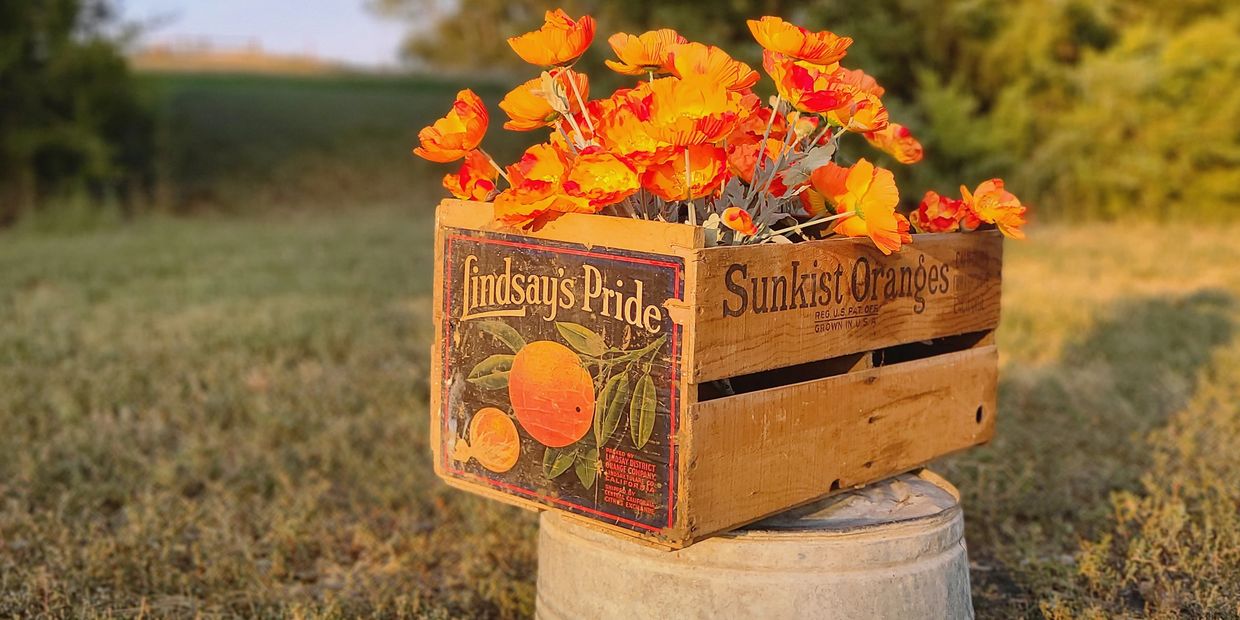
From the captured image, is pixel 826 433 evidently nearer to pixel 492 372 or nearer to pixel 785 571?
pixel 785 571

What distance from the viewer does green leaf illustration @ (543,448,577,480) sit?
2.42 meters

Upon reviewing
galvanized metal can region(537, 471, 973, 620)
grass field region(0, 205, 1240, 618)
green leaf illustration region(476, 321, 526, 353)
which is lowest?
grass field region(0, 205, 1240, 618)

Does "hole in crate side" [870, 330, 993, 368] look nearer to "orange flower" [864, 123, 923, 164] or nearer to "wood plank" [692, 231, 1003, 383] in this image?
"wood plank" [692, 231, 1003, 383]

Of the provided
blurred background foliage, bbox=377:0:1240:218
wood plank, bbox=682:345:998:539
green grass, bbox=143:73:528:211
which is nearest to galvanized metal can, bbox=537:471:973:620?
wood plank, bbox=682:345:998:539

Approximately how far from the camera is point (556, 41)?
A: 239 cm

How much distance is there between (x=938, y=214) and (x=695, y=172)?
80 centimetres

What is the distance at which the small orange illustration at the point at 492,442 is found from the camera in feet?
8.30

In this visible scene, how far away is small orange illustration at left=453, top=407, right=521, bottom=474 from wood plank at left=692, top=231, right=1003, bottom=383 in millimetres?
500

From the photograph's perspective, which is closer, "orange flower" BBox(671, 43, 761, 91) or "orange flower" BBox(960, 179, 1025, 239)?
"orange flower" BBox(671, 43, 761, 91)

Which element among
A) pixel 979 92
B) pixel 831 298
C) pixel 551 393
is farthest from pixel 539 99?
pixel 979 92

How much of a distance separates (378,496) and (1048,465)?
241 cm

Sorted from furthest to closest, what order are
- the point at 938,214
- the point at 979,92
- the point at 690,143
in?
1. the point at 979,92
2. the point at 938,214
3. the point at 690,143

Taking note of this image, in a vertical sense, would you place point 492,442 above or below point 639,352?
below

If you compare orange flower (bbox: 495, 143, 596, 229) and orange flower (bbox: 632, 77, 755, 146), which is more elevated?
orange flower (bbox: 632, 77, 755, 146)
